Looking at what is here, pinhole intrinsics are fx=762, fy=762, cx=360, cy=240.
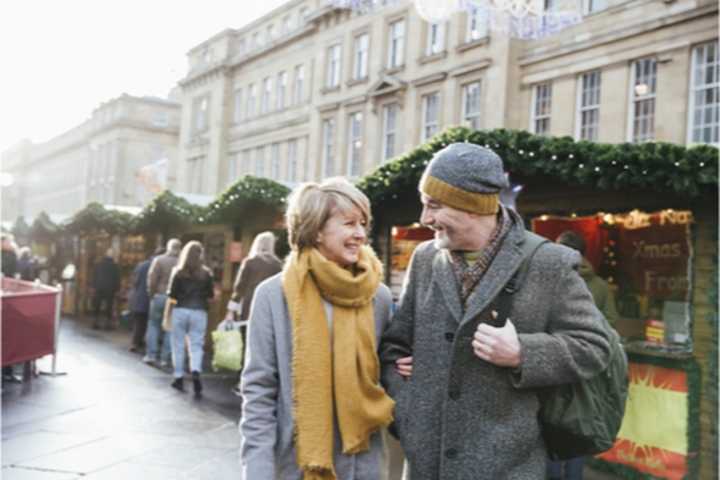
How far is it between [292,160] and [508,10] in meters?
28.4

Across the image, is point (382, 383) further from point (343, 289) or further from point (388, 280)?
point (388, 280)

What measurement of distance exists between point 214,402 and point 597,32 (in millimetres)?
16802

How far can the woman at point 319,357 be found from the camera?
2.48m

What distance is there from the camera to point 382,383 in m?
2.60

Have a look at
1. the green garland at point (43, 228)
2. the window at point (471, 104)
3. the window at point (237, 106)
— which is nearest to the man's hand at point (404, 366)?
the green garland at point (43, 228)

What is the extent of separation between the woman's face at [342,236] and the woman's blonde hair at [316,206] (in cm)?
2

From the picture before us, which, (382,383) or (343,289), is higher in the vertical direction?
(343,289)

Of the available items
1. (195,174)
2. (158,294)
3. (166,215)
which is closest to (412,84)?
(166,215)

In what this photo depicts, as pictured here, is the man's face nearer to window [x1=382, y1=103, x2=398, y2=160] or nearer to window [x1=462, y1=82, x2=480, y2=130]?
window [x1=462, y1=82, x2=480, y2=130]

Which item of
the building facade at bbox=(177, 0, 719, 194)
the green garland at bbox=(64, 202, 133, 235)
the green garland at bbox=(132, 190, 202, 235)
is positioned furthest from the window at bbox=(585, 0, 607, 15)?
the green garland at bbox=(64, 202, 133, 235)

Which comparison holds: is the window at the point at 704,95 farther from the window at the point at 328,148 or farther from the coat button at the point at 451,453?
the coat button at the point at 451,453

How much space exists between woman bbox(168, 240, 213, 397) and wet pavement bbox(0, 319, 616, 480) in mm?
354

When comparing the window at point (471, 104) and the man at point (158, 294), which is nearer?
the man at point (158, 294)

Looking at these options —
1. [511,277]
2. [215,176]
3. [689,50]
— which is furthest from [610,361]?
[215,176]
